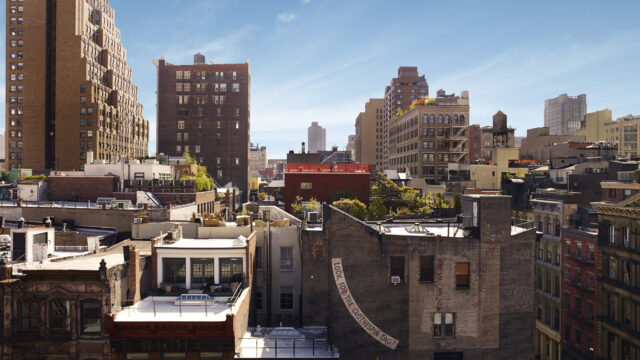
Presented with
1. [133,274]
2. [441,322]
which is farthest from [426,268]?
[133,274]

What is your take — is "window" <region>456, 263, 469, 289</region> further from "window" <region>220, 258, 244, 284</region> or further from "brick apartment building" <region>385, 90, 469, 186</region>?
"brick apartment building" <region>385, 90, 469, 186</region>

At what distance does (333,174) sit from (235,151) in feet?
219

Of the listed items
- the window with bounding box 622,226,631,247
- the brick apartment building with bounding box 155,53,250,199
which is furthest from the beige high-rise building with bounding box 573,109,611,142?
the window with bounding box 622,226,631,247

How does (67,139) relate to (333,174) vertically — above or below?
above

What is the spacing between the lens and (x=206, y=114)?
13250cm

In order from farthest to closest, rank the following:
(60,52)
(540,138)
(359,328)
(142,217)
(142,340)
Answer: (60,52), (540,138), (142,217), (359,328), (142,340)

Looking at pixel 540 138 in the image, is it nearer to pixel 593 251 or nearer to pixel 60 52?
pixel 593 251

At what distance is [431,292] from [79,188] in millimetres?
50076

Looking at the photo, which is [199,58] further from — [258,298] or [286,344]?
[286,344]

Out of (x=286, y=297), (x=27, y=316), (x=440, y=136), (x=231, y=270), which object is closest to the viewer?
(x=27, y=316)

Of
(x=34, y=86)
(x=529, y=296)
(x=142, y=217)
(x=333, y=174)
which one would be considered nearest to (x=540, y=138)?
(x=333, y=174)

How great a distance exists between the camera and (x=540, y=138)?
384 feet

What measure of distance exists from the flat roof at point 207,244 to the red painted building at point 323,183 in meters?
36.8

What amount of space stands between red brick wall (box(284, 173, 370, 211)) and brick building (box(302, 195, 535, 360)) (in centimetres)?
4176
